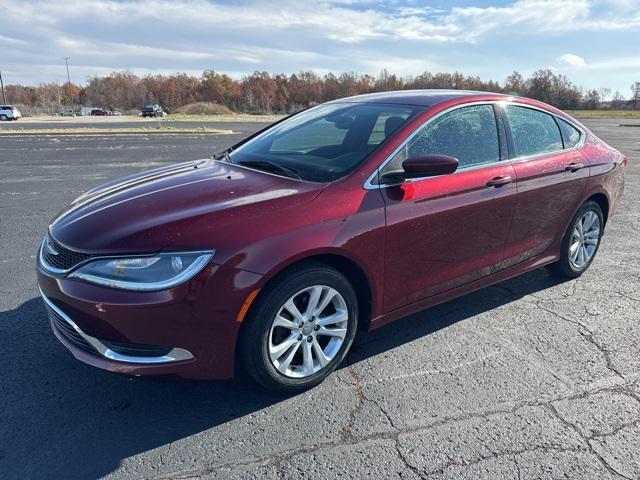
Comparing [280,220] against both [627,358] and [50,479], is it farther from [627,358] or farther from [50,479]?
[627,358]

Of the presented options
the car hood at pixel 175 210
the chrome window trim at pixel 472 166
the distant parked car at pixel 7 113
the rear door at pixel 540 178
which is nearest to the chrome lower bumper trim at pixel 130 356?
the car hood at pixel 175 210

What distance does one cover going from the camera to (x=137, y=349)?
250 cm

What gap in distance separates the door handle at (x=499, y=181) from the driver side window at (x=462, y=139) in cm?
15

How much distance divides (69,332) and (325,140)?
217 cm

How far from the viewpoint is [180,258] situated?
247 centimetres

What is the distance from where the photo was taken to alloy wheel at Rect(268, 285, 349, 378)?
9.18ft

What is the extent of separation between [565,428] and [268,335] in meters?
1.66

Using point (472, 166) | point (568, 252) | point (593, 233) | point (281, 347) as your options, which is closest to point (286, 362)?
point (281, 347)

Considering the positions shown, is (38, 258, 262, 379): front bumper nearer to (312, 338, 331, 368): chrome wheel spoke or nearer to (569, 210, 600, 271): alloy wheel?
(312, 338, 331, 368): chrome wheel spoke

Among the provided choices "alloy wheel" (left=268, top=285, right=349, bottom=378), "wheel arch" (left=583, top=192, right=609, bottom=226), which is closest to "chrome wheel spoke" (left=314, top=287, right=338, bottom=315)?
"alloy wheel" (left=268, top=285, right=349, bottom=378)

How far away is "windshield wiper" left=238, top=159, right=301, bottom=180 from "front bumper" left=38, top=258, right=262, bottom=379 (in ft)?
3.09

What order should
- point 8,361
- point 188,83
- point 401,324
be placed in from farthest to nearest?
1. point 188,83
2. point 401,324
3. point 8,361

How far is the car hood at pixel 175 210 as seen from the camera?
8.28 feet

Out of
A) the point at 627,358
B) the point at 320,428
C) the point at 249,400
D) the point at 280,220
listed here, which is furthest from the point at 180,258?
the point at 627,358
